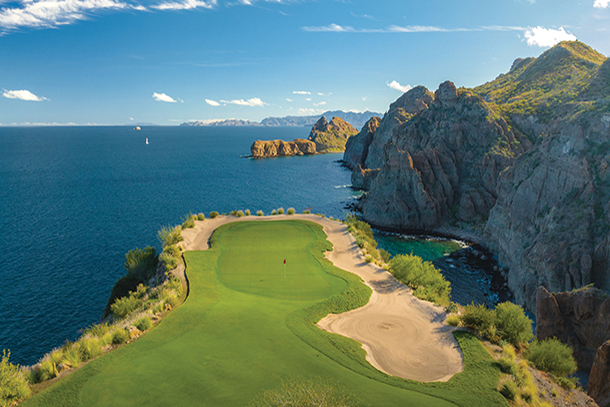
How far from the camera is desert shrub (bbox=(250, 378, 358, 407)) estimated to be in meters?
11.1

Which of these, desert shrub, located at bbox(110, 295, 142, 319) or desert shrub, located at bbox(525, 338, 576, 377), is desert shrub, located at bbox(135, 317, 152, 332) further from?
desert shrub, located at bbox(525, 338, 576, 377)

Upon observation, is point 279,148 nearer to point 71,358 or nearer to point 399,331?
point 399,331

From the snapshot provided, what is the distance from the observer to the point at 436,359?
56.7ft

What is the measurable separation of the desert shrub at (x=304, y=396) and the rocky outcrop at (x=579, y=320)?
726 inches

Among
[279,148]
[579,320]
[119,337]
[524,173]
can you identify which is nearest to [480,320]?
[579,320]

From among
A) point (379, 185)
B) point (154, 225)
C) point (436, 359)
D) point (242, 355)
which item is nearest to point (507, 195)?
point (379, 185)

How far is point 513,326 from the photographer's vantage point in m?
18.9

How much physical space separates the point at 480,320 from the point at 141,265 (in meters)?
32.9

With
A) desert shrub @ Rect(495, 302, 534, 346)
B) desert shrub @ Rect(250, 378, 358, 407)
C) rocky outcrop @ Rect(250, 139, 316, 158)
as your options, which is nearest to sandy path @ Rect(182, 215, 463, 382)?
desert shrub @ Rect(495, 302, 534, 346)

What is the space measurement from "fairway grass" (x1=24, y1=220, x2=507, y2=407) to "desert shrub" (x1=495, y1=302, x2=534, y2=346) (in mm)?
2332

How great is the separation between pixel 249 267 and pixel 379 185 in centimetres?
4056

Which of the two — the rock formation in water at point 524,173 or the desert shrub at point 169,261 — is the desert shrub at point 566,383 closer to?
the rock formation in water at point 524,173

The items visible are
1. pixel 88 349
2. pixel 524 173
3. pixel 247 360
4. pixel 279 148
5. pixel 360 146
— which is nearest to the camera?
pixel 247 360

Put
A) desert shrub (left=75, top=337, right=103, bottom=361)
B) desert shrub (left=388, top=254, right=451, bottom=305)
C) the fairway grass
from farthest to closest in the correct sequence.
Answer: desert shrub (left=388, top=254, right=451, bottom=305) → desert shrub (left=75, top=337, right=103, bottom=361) → the fairway grass
